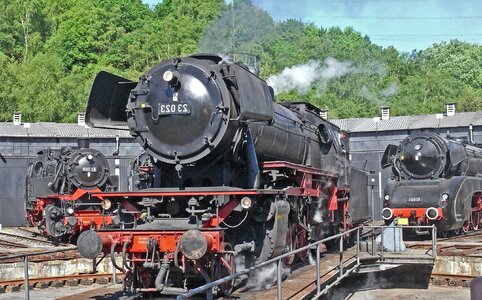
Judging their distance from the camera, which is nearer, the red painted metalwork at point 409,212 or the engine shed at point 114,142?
the red painted metalwork at point 409,212

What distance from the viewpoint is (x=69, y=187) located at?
70.2ft

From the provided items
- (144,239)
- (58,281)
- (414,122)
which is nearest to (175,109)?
(144,239)

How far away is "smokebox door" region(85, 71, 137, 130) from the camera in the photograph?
396 inches

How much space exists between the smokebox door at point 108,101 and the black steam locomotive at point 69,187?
8411 millimetres

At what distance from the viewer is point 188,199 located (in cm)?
948

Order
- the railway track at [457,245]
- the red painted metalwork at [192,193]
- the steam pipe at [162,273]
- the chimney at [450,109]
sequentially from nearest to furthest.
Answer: the steam pipe at [162,273]
the red painted metalwork at [192,193]
the railway track at [457,245]
the chimney at [450,109]

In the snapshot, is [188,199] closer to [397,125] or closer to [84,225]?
[84,225]

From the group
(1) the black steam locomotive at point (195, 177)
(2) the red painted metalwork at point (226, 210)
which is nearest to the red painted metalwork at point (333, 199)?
(1) the black steam locomotive at point (195, 177)

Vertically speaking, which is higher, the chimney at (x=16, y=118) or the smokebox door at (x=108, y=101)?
the chimney at (x=16, y=118)

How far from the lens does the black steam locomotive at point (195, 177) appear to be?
8.77m

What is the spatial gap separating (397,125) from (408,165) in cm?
1588

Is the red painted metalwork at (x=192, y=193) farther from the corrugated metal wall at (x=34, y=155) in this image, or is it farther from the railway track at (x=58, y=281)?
the corrugated metal wall at (x=34, y=155)

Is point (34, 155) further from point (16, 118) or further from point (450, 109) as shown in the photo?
point (450, 109)

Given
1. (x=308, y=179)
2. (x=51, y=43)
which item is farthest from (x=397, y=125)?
(x=51, y=43)
